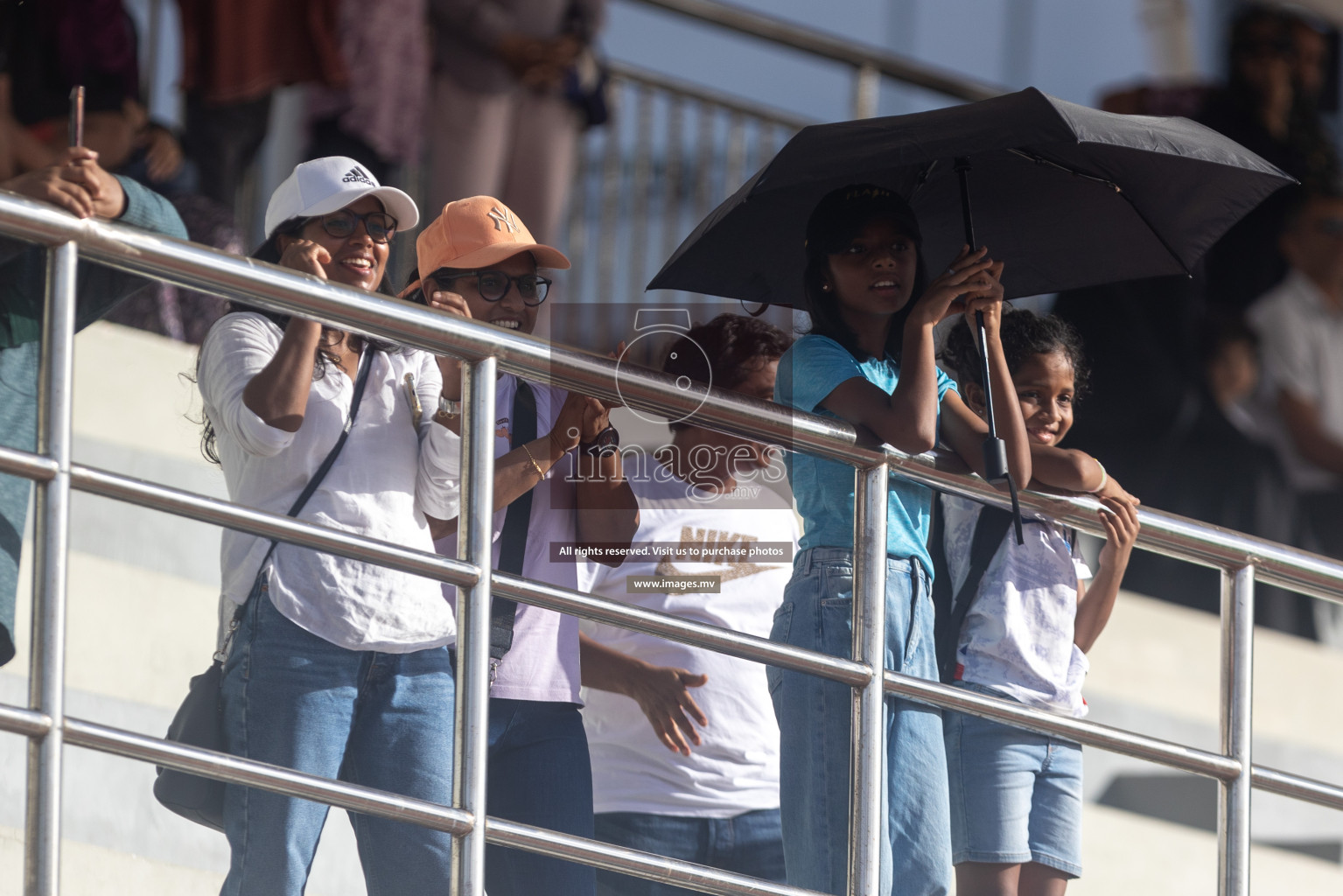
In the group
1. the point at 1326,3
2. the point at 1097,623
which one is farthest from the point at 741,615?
the point at 1326,3

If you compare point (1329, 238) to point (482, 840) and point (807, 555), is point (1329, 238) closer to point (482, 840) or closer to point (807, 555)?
point (807, 555)

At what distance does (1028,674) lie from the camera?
A: 9.39 feet

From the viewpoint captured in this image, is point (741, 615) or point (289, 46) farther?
point (289, 46)

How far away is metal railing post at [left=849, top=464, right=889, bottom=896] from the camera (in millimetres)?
2557

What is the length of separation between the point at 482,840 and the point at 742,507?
0.69 m

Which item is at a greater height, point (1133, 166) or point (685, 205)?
point (685, 205)

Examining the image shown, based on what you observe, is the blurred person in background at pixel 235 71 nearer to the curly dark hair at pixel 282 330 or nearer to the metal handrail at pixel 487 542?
the curly dark hair at pixel 282 330

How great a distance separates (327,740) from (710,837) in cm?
92

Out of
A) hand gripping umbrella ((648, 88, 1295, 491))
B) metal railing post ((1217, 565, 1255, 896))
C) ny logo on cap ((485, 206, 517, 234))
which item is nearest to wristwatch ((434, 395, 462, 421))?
ny logo on cap ((485, 206, 517, 234))

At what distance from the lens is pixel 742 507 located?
274 centimetres

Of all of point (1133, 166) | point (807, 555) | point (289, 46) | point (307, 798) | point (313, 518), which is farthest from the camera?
point (289, 46)

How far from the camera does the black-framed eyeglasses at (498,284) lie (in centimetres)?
279

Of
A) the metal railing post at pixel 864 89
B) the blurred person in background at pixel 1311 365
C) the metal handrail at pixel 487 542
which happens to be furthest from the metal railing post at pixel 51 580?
the blurred person in background at pixel 1311 365

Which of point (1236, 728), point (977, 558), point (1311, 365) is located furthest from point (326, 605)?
point (1311, 365)
